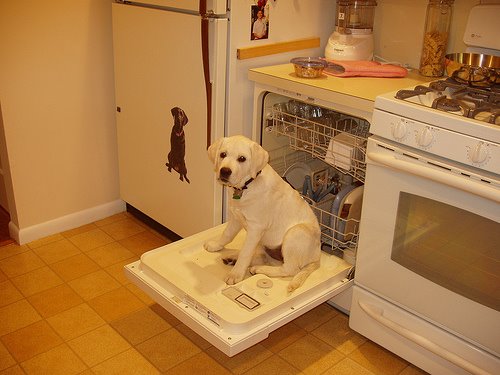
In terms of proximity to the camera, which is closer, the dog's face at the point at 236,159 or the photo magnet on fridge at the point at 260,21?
the dog's face at the point at 236,159

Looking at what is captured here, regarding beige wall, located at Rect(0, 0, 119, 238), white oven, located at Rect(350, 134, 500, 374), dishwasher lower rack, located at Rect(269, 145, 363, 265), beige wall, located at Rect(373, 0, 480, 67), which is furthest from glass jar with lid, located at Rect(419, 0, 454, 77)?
beige wall, located at Rect(0, 0, 119, 238)

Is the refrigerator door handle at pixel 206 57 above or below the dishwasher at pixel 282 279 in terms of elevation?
above

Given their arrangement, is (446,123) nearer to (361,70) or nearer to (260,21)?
(361,70)

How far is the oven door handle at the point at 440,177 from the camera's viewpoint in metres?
1.53

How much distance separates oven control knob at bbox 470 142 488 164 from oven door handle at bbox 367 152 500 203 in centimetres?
6

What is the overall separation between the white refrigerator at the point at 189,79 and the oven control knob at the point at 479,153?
984 millimetres

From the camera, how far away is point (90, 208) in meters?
2.95

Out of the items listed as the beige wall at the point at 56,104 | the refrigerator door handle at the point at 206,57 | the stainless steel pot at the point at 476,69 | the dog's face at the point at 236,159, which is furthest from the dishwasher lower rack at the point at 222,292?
the beige wall at the point at 56,104

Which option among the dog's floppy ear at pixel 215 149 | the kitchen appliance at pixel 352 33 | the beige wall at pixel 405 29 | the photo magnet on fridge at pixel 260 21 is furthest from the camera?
the kitchen appliance at pixel 352 33

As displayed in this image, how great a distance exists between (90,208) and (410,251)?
177cm

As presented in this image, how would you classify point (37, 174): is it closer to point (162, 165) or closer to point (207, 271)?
point (162, 165)

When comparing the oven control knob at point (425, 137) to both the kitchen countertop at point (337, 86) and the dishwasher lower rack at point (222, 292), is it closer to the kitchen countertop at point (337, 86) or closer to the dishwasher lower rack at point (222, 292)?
the kitchen countertop at point (337, 86)

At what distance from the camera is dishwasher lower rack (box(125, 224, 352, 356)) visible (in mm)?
1701

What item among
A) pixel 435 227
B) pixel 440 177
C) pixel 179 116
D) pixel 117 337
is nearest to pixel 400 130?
pixel 440 177
